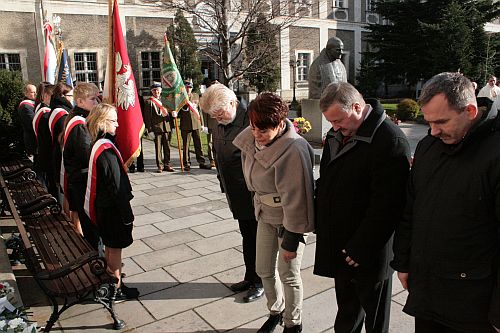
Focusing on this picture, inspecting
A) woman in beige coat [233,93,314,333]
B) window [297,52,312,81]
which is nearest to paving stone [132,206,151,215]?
woman in beige coat [233,93,314,333]

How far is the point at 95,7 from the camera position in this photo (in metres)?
22.6

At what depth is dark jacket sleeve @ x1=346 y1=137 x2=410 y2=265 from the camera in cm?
241

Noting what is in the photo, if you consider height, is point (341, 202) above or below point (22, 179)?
above

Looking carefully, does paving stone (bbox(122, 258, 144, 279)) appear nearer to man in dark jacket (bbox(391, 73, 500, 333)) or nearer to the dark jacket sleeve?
the dark jacket sleeve

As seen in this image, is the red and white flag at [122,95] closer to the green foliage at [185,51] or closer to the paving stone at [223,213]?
the paving stone at [223,213]

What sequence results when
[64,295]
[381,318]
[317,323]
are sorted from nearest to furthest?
[381,318] → [64,295] → [317,323]

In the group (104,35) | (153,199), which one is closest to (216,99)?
(153,199)

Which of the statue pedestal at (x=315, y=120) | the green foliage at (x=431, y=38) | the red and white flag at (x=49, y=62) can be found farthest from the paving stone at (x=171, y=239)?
the green foliage at (x=431, y=38)

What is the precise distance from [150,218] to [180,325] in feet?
10.00

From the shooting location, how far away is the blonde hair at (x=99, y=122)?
3.73 metres

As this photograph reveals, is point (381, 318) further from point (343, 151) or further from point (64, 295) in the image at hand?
point (64, 295)

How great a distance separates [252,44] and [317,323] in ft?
65.0

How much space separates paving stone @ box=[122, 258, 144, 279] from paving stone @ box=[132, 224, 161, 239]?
765 mm

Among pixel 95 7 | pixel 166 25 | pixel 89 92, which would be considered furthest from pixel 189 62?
pixel 89 92
